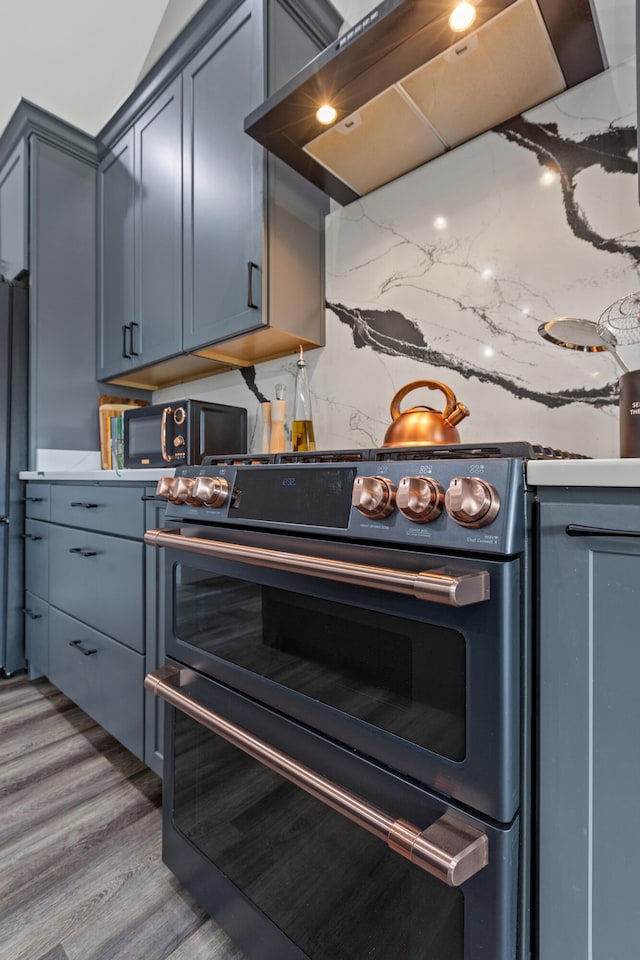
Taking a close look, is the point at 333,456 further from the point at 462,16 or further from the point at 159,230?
the point at 159,230

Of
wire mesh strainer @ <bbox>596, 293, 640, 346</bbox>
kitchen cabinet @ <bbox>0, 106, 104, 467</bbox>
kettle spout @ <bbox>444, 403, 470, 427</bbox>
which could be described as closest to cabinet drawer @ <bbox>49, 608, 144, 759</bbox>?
kitchen cabinet @ <bbox>0, 106, 104, 467</bbox>

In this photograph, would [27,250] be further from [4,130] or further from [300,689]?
[300,689]

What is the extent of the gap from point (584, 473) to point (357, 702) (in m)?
0.46

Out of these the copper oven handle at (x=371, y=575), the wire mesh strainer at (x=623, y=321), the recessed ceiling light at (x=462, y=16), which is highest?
the recessed ceiling light at (x=462, y=16)

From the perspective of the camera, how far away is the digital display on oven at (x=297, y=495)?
712 millimetres

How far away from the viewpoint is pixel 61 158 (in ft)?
7.32

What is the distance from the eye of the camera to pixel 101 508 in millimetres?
1530

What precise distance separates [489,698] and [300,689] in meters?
0.34

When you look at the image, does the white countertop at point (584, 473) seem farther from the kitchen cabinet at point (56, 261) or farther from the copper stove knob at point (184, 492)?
the kitchen cabinet at point (56, 261)

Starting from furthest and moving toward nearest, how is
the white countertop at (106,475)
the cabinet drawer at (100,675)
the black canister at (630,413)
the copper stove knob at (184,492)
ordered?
the cabinet drawer at (100,675) < the white countertop at (106,475) < the copper stove knob at (184,492) < the black canister at (630,413)

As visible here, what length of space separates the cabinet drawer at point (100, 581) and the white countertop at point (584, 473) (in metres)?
1.13

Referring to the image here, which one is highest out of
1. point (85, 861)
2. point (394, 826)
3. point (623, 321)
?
point (623, 321)

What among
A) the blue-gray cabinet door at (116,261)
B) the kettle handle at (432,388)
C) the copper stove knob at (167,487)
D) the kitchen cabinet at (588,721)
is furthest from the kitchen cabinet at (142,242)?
the kitchen cabinet at (588,721)

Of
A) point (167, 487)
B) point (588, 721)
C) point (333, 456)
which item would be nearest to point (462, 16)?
point (333, 456)
